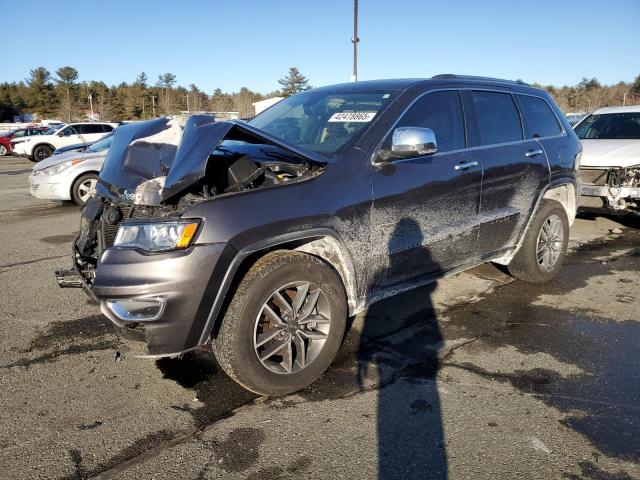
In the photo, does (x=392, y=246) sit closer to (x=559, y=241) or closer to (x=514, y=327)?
(x=514, y=327)

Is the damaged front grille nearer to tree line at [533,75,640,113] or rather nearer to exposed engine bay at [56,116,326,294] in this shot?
exposed engine bay at [56,116,326,294]

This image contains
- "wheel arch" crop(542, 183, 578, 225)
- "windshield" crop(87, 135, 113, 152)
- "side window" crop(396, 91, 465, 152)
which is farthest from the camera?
"windshield" crop(87, 135, 113, 152)

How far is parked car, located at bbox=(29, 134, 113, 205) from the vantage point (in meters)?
9.60

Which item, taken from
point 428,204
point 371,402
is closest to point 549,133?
point 428,204

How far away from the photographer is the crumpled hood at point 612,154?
7240 mm

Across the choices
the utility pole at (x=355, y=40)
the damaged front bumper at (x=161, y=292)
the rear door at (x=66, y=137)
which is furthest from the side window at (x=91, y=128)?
the damaged front bumper at (x=161, y=292)

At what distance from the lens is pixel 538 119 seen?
492 centimetres

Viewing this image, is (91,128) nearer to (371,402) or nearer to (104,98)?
(371,402)

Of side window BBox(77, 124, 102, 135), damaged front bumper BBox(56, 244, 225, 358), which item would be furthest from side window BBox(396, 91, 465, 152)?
side window BBox(77, 124, 102, 135)

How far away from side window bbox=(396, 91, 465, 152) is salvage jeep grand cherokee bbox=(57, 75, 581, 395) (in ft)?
0.04

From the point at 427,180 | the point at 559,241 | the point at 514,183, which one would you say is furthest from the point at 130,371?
the point at 559,241

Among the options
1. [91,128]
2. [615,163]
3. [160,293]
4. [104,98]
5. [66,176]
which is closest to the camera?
[160,293]

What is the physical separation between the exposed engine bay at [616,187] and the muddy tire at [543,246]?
2475 millimetres

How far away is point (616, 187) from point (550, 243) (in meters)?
2.85
